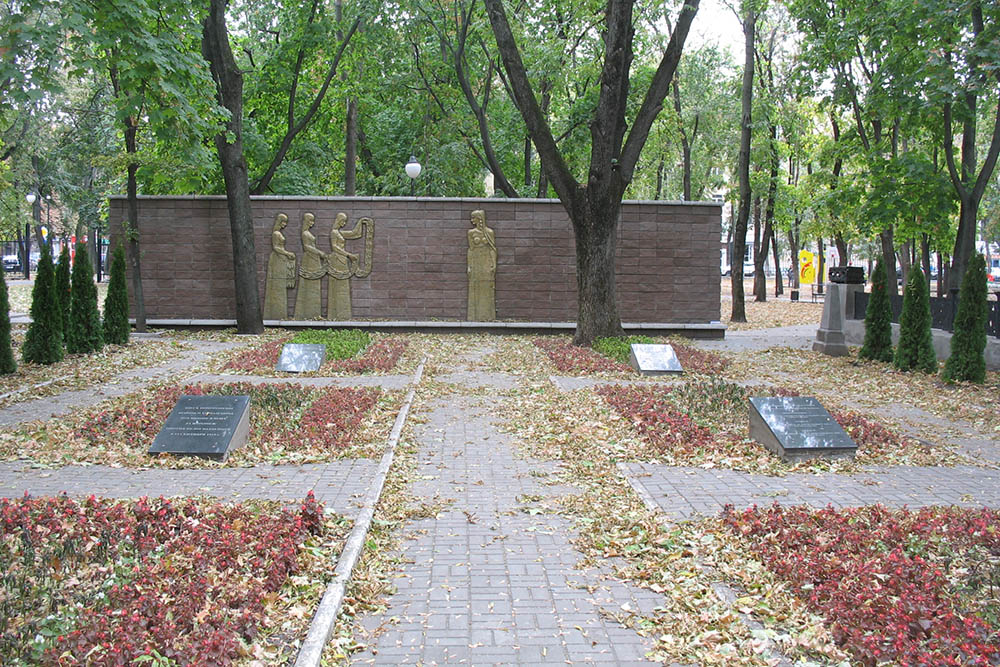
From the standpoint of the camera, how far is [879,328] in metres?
15.3

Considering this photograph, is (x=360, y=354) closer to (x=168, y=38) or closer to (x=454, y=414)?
(x=454, y=414)

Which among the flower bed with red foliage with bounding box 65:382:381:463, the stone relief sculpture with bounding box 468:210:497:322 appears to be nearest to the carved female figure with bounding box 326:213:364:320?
the stone relief sculpture with bounding box 468:210:497:322

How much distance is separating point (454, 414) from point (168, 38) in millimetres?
6296

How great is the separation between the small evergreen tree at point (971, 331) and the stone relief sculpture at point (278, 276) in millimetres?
14187

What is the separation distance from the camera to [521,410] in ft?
34.3

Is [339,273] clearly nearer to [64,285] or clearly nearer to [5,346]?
[64,285]

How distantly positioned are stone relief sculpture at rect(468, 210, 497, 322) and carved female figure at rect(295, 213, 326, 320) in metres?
3.61

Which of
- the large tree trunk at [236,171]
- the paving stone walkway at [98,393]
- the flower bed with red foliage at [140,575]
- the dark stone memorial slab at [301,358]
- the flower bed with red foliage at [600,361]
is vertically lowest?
the flower bed with red foliage at [140,575]

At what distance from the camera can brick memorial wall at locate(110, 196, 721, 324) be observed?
20.2m

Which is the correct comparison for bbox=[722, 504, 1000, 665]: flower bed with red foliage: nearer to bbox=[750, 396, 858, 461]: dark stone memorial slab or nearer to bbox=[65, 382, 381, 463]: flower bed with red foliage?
bbox=[750, 396, 858, 461]: dark stone memorial slab

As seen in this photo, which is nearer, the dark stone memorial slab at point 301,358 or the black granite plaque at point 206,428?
the black granite plaque at point 206,428

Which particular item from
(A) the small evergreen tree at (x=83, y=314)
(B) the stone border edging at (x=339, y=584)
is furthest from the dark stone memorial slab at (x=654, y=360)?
(A) the small evergreen tree at (x=83, y=314)

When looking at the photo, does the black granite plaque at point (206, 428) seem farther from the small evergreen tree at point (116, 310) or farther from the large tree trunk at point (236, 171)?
the large tree trunk at point (236, 171)

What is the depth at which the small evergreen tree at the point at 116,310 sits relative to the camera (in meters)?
16.3
